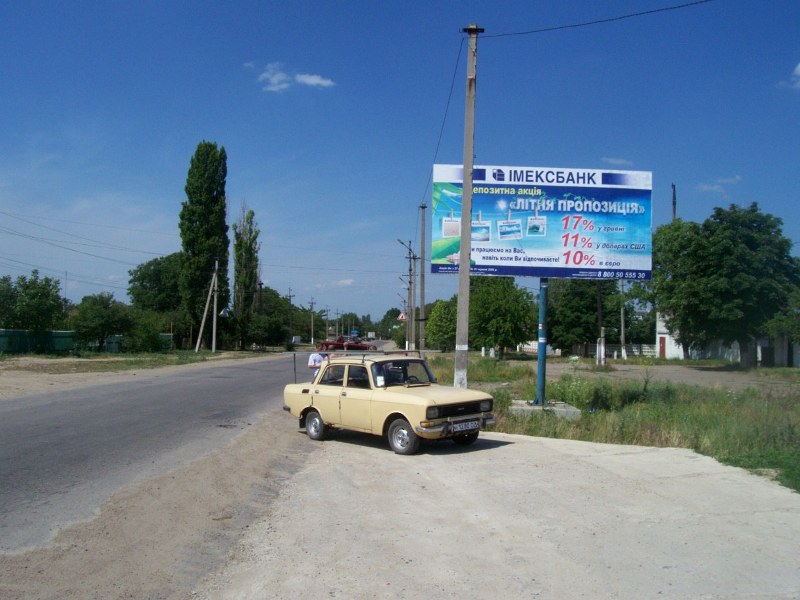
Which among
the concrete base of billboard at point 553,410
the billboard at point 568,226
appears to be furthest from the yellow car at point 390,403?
the billboard at point 568,226

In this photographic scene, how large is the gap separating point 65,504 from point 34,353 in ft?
136

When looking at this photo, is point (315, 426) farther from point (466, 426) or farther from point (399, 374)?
point (466, 426)

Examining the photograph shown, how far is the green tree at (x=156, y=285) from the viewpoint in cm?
9594

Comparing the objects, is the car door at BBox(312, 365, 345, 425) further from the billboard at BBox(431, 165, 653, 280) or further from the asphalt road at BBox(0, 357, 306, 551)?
the billboard at BBox(431, 165, 653, 280)

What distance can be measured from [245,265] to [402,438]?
72.1 metres

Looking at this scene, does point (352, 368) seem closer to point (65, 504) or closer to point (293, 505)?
point (293, 505)

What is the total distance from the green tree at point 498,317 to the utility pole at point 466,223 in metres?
24.7

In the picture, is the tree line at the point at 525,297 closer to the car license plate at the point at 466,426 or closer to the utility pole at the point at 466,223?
the utility pole at the point at 466,223

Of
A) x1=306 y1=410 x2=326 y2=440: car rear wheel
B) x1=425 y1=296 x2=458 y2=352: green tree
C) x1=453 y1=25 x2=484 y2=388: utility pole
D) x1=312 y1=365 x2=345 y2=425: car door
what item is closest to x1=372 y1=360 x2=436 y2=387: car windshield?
x1=312 y1=365 x2=345 y2=425: car door

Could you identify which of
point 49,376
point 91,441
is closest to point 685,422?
point 91,441

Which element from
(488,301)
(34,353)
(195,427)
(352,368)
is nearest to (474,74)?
(352,368)

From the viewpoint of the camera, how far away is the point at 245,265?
80312mm

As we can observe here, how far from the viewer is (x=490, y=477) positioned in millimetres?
8922

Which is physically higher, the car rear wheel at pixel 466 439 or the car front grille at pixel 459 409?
the car front grille at pixel 459 409
